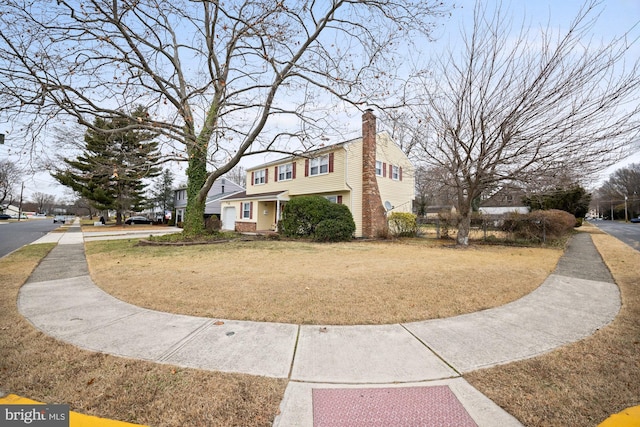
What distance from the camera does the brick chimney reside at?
52.2 feet

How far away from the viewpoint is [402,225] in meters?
16.7

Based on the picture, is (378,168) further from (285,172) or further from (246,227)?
(246,227)

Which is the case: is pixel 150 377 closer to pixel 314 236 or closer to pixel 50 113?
pixel 50 113

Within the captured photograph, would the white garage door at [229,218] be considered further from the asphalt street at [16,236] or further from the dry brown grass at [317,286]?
the dry brown grass at [317,286]

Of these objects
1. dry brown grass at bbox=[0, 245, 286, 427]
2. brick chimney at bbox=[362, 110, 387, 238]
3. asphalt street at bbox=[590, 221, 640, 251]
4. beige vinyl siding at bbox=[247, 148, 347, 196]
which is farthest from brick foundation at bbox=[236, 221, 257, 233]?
asphalt street at bbox=[590, 221, 640, 251]

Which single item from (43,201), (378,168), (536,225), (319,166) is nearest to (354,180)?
(378,168)

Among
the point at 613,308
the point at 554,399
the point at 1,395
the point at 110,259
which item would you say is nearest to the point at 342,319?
the point at 554,399

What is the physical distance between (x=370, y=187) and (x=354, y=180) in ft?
3.37

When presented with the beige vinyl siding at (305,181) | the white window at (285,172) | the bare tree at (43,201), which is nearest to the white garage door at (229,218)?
the beige vinyl siding at (305,181)

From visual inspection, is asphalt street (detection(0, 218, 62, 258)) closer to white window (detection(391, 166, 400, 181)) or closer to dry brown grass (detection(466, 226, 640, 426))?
dry brown grass (detection(466, 226, 640, 426))

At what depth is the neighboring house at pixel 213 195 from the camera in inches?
1253

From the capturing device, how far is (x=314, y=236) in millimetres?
13906

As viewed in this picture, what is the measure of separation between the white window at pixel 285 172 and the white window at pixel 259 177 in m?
2.36

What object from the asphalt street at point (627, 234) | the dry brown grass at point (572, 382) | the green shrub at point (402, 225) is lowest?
the dry brown grass at point (572, 382)
